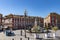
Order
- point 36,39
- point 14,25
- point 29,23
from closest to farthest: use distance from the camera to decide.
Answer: point 36,39, point 14,25, point 29,23

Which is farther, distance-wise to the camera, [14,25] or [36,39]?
[14,25]

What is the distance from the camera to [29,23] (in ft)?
189

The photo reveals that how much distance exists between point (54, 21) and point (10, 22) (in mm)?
19285

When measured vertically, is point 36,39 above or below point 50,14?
below

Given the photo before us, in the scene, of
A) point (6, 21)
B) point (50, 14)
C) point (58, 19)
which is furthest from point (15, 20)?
point (58, 19)

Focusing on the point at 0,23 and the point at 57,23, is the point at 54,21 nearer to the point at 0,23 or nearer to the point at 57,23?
the point at 57,23

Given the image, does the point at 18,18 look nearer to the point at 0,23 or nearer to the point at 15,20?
the point at 15,20

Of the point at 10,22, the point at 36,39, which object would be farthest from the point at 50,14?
the point at 36,39

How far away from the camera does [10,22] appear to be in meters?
54.7

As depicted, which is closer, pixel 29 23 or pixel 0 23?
pixel 0 23

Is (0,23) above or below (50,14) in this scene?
below

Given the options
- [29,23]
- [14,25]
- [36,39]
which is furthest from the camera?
[29,23]

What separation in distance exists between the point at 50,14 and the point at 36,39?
115 ft

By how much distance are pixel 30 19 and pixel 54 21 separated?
11017 mm
